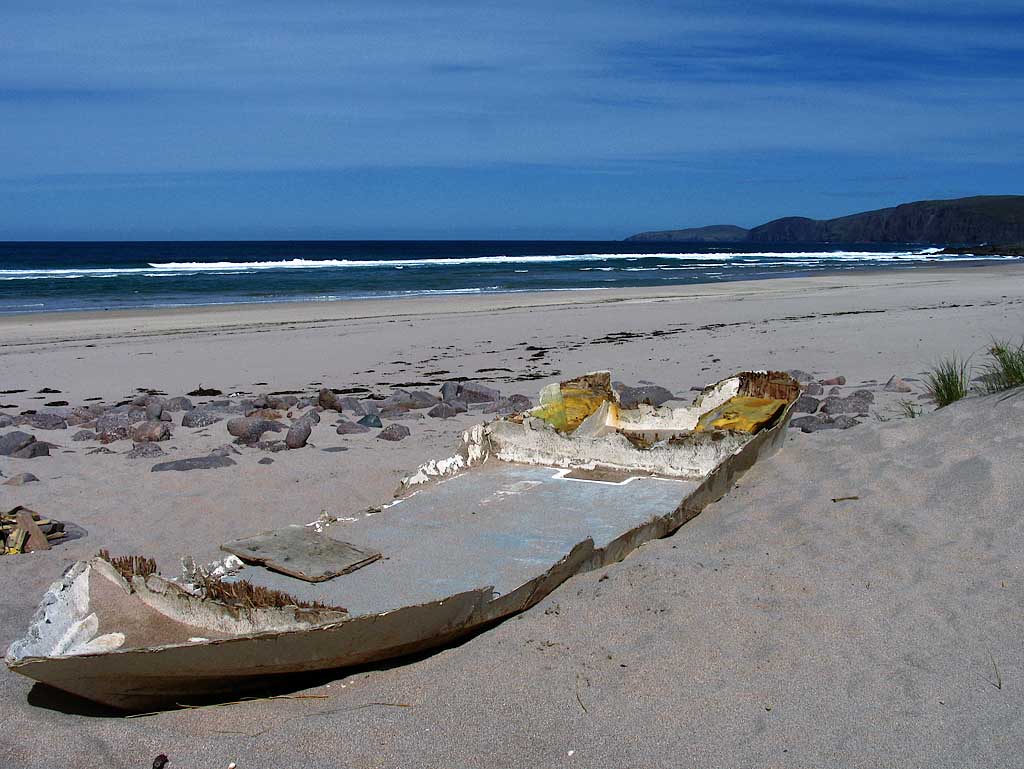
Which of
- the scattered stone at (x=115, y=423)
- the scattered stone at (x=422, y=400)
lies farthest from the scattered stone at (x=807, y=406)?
the scattered stone at (x=115, y=423)

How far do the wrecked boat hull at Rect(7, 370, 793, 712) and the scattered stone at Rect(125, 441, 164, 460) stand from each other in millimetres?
3699

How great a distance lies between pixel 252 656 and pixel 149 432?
16.0 ft

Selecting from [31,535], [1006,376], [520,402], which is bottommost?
[31,535]

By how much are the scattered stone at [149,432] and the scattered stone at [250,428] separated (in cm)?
52

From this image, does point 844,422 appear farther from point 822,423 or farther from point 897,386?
point 897,386

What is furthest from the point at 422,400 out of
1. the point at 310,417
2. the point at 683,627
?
the point at 683,627

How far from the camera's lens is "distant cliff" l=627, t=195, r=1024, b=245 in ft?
427

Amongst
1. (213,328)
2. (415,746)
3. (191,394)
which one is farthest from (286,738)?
(213,328)

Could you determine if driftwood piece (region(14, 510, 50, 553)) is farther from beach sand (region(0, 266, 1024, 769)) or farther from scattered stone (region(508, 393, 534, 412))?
scattered stone (region(508, 393, 534, 412))

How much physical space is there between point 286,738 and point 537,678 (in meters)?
0.90

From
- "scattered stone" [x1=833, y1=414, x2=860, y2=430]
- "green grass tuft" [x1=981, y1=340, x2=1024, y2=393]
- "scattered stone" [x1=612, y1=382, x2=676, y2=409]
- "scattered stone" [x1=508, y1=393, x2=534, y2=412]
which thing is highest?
"green grass tuft" [x1=981, y1=340, x2=1024, y2=393]

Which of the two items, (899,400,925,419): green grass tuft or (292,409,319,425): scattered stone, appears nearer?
(899,400,925,419): green grass tuft

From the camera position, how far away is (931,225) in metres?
142

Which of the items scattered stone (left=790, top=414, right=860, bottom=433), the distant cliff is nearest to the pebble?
scattered stone (left=790, top=414, right=860, bottom=433)
